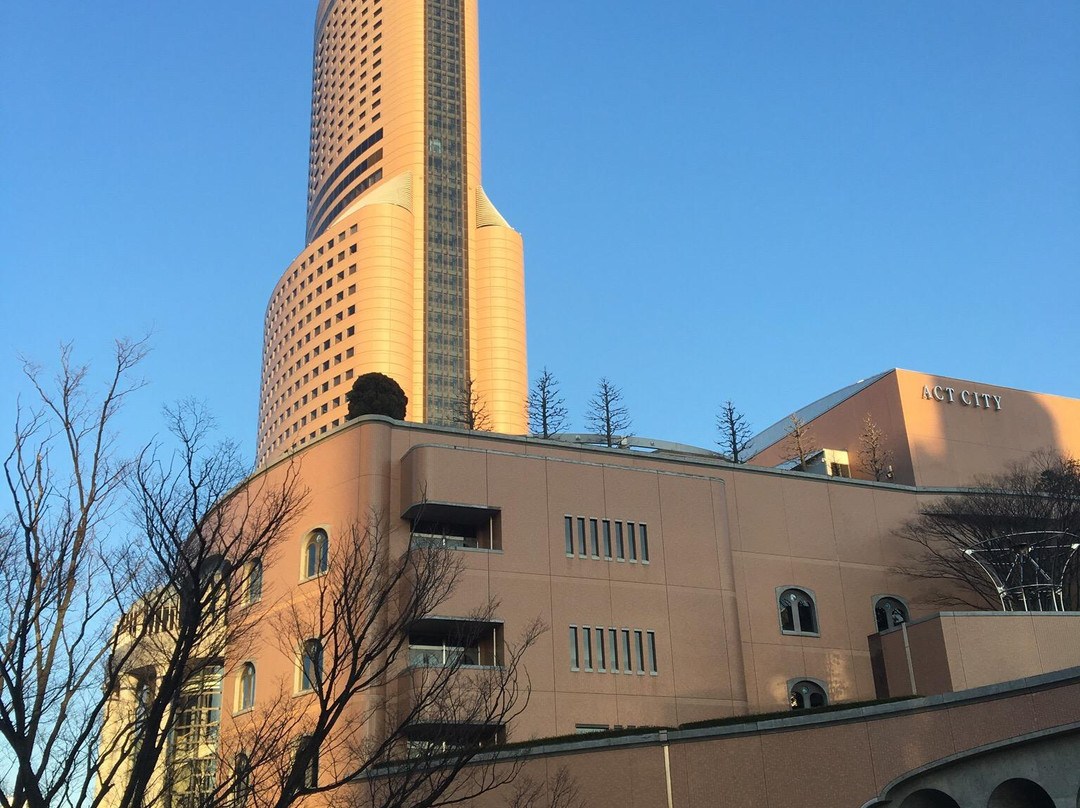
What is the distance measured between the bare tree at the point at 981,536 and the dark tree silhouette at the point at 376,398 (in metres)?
22.6

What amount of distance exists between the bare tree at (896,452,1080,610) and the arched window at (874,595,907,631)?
4.77 ft

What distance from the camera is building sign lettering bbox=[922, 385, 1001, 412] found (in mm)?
63875

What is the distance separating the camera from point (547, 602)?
40469mm

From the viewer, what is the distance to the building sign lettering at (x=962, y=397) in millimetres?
63875

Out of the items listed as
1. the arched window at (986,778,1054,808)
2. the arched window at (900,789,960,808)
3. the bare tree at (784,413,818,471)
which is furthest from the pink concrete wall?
the bare tree at (784,413,818,471)

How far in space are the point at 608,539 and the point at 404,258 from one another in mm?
86171

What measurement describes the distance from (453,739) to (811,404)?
52395 millimetres

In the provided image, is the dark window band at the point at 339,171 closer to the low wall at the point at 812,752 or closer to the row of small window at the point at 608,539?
the row of small window at the point at 608,539

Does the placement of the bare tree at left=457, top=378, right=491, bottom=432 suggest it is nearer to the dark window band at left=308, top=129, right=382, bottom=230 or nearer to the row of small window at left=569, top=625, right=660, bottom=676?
the row of small window at left=569, top=625, right=660, bottom=676

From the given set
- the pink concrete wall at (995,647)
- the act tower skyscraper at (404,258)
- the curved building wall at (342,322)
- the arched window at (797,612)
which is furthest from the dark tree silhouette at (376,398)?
the curved building wall at (342,322)

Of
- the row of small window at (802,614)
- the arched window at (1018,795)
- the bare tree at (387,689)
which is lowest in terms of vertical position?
the arched window at (1018,795)

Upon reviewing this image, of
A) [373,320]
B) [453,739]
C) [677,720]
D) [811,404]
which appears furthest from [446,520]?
[373,320]

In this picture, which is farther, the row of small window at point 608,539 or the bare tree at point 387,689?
the row of small window at point 608,539

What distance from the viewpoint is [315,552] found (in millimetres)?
41875
